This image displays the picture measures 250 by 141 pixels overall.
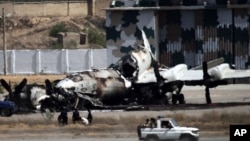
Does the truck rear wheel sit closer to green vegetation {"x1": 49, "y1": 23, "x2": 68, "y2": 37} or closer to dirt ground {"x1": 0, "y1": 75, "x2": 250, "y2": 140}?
dirt ground {"x1": 0, "y1": 75, "x2": 250, "y2": 140}

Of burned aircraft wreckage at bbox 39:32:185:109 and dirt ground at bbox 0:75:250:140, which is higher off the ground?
burned aircraft wreckage at bbox 39:32:185:109

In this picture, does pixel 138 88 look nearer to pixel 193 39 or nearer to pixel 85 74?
pixel 85 74

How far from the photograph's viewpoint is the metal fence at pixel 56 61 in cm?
9662

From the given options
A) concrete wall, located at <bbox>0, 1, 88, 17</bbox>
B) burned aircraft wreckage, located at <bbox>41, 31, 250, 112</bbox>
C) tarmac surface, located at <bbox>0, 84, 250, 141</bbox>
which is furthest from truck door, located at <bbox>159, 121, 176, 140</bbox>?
concrete wall, located at <bbox>0, 1, 88, 17</bbox>

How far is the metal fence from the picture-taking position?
317ft

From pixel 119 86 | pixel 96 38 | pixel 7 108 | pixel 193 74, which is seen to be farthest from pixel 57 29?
pixel 7 108

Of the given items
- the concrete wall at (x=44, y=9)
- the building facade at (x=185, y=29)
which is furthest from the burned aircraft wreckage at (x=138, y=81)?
the concrete wall at (x=44, y=9)

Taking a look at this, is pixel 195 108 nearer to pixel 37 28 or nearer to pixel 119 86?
pixel 119 86

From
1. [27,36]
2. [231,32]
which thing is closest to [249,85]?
[231,32]

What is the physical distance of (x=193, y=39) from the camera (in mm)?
71000

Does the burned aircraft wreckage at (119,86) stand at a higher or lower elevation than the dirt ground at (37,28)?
lower

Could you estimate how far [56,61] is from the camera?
9744 cm

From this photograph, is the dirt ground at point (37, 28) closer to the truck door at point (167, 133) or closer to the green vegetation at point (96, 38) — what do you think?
the green vegetation at point (96, 38)

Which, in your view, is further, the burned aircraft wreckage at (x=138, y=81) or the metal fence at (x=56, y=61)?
the metal fence at (x=56, y=61)
